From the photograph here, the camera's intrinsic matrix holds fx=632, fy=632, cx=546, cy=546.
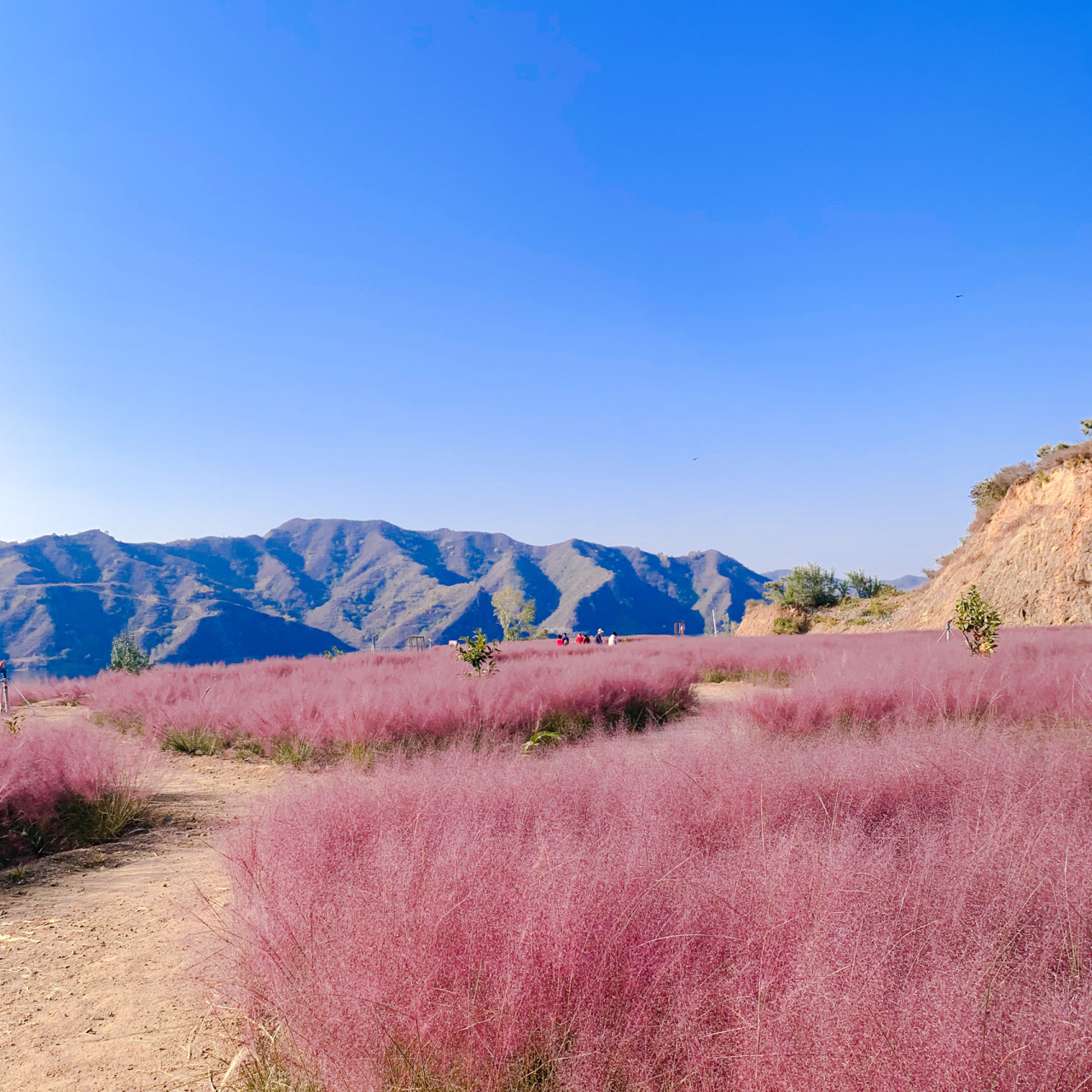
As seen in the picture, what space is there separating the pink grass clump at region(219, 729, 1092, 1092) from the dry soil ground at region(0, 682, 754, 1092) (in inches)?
17.8

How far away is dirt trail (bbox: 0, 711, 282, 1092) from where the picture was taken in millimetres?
2256

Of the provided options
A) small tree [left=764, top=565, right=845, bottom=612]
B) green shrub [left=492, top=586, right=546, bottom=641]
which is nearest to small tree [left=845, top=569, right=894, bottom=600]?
small tree [left=764, top=565, right=845, bottom=612]

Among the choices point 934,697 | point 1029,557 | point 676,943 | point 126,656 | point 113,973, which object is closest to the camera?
point 676,943

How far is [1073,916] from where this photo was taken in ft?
6.69

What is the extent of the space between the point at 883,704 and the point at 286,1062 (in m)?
6.77

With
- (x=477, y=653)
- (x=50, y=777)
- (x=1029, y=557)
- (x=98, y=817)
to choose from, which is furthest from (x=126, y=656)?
(x=1029, y=557)

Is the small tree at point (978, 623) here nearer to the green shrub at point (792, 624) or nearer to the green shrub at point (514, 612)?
the green shrub at point (792, 624)

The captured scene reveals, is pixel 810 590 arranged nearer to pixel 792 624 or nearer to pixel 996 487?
pixel 792 624

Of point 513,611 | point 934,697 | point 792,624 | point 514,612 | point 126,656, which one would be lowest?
point 514,612

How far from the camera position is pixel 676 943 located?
1.90m

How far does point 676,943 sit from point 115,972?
2.74 metres

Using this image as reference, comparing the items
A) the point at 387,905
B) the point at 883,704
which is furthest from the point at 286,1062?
the point at 883,704

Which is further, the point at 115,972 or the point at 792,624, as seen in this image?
the point at 792,624

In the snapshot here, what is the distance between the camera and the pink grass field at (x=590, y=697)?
21.7 ft
